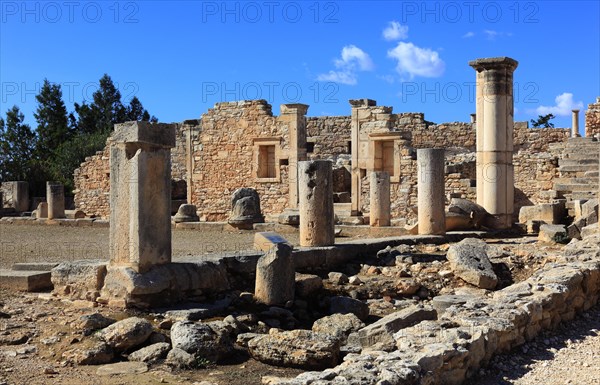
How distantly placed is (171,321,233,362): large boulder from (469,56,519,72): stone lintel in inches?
426

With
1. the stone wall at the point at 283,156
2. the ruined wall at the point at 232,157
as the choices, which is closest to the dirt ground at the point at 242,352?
the stone wall at the point at 283,156

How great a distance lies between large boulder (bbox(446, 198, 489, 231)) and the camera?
48.7 feet

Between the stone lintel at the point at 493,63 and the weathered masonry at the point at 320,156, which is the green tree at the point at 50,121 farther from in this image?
the stone lintel at the point at 493,63

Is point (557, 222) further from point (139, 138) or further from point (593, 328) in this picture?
point (139, 138)

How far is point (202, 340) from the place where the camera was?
6.36m

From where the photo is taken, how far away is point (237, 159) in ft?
79.2

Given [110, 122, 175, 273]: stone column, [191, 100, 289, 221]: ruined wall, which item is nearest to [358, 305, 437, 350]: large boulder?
[110, 122, 175, 273]: stone column

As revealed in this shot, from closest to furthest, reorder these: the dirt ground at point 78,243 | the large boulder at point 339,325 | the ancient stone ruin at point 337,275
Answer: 1. the ancient stone ruin at point 337,275
2. the large boulder at point 339,325
3. the dirt ground at point 78,243

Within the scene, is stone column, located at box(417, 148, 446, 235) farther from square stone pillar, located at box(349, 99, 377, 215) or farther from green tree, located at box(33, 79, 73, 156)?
green tree, located at box(33, 79, 73, 156)

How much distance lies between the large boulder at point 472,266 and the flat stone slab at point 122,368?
550cm

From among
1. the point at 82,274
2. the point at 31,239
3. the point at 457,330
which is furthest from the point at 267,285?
the point at 31,239

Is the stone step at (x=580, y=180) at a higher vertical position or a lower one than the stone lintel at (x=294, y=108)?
lower

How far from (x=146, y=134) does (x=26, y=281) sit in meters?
2.48

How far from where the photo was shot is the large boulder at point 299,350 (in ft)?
20.2
